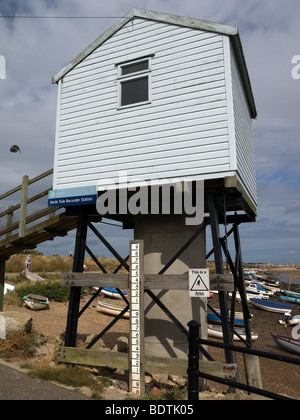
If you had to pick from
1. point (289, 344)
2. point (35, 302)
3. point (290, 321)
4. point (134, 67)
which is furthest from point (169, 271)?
point (290, 321)

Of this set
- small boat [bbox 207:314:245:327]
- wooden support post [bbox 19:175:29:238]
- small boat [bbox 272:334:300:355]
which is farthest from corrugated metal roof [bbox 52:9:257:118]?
small boat [bbox 207:314:245:327]

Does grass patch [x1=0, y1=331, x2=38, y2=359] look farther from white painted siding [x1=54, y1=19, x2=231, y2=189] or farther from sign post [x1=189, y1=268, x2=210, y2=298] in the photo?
sign post [x1=189, y1=268, x2=210, y2=298]

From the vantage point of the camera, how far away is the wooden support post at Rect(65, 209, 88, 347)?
8.30m

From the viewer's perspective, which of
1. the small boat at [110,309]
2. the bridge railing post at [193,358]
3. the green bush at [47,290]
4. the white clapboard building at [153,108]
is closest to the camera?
the bridge railing post at [193,358]

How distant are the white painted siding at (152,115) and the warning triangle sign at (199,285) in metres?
2.50

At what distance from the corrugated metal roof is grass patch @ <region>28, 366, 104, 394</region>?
7.74 m

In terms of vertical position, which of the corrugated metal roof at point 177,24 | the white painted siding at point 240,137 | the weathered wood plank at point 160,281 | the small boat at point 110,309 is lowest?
the small boat at point 110,309

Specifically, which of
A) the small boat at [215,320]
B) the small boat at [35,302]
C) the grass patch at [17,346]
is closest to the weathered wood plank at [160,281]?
the grass patch at [17,346]

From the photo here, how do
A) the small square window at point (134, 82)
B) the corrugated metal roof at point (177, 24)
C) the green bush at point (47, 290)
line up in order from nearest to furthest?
the corrugated metal roof at point (177, 24)
the small square window at point (134, 82)
the green bush at point (47, 290)

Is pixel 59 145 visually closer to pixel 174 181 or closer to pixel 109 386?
pixel 174 181

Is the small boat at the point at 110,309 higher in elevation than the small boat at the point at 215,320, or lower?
higher

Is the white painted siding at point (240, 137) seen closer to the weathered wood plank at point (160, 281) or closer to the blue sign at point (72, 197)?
the weathered wood plank at point (160, 281)

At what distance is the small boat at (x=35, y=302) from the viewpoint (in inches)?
665
